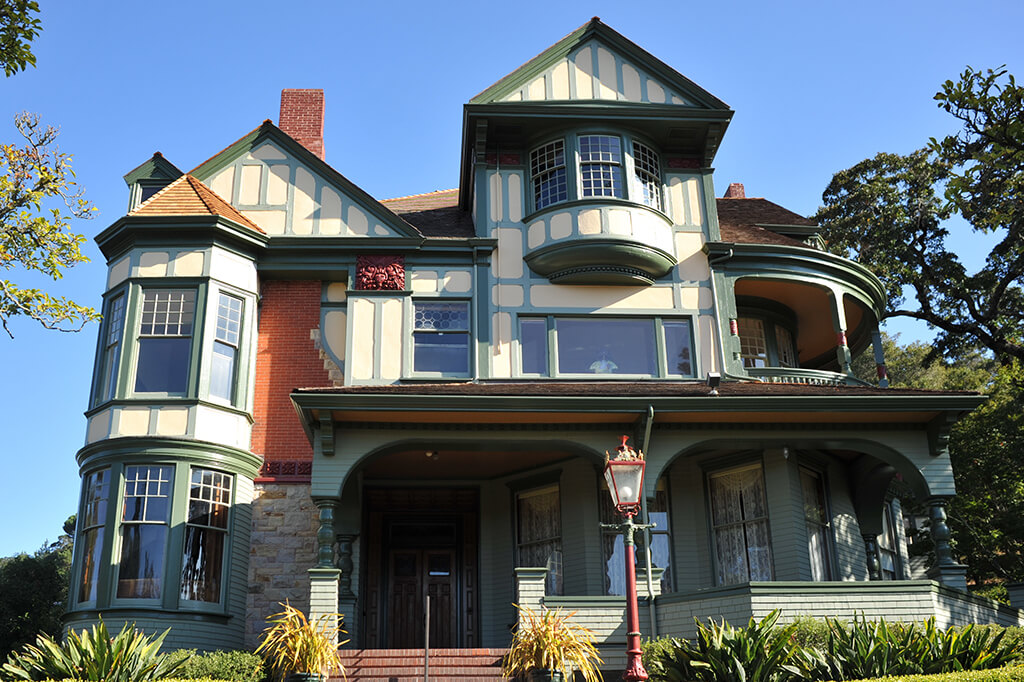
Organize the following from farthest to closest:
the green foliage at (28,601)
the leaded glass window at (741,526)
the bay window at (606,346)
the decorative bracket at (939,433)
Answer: the green foliage at (28,601) < the bay window at (606,346) < the leaded glass window at (741,526) < the decorative bracket at (939,433)

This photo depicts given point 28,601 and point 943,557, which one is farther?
point 28,601

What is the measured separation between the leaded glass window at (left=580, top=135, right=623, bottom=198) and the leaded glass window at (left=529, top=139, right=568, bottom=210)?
1.46 ft

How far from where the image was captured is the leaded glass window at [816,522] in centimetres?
1794

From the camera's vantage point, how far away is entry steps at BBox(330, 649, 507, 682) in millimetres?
13698

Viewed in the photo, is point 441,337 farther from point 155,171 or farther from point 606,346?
point 155,171

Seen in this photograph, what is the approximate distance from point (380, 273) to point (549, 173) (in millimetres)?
4200

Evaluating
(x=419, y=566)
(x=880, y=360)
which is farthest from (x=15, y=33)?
(x=880, y=360)

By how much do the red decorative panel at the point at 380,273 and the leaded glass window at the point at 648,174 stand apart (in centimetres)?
530

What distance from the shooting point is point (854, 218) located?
31.0 metres

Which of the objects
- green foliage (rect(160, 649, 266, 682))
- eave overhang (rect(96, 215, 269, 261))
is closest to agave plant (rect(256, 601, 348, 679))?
green foliage (rect(160, 649, 266, 682))

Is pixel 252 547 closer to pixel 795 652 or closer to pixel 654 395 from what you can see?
pixel 654 395

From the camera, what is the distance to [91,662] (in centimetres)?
1140

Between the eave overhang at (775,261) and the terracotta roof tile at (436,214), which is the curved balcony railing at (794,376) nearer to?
the eave overhang at (775,261)

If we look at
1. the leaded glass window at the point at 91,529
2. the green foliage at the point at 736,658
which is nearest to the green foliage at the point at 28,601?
the leaded glass window at the point at 91,529
